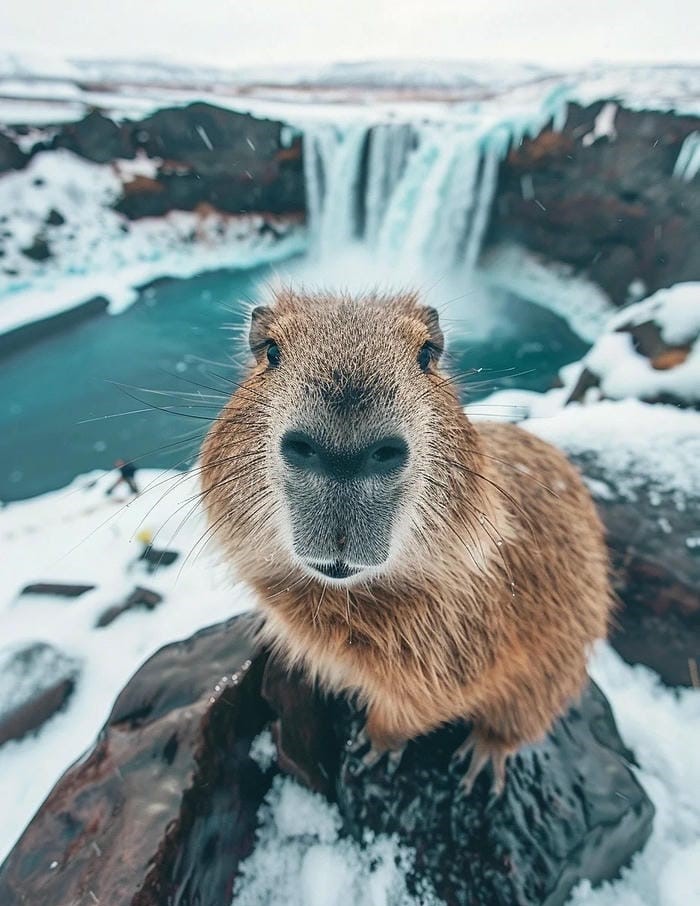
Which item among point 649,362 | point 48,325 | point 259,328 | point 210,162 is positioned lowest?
point 48,325

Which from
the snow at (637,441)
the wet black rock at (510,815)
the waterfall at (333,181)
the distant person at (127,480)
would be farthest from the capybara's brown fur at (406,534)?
the waterfall at (333,181)

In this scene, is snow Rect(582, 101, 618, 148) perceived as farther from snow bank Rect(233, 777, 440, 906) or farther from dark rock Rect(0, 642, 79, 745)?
snow bank Rect(233, 777, 440, 906)

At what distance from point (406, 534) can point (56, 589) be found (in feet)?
17.5

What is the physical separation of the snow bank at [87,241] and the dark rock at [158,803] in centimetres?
1596

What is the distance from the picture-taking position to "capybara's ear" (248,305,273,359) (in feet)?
7.36

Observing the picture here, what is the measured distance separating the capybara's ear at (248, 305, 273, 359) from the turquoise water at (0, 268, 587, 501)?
720 cm

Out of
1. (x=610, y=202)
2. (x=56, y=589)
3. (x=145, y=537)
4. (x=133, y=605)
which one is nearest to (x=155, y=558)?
(x=145, y=537)

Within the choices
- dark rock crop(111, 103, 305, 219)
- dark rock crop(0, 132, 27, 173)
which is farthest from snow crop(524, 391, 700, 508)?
dark rock crop(0, 132, 27, 173)

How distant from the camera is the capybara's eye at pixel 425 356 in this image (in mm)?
1997

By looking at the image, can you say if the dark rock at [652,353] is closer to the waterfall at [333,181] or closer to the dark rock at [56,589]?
the dark rock at [56,589]

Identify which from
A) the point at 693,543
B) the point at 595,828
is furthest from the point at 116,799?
the point at 693,543

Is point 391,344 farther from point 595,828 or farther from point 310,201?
point 310,201

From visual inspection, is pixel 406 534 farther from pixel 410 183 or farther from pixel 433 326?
pixel 410 183

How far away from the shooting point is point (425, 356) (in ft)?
6.67
